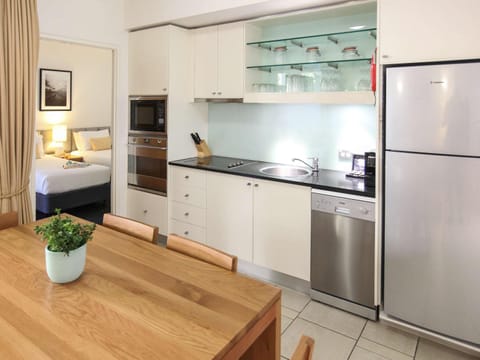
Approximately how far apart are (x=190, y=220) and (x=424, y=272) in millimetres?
2046

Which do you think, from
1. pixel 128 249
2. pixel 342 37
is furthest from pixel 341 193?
pixel 128 249

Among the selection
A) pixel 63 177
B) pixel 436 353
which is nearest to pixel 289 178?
pixel 436 353

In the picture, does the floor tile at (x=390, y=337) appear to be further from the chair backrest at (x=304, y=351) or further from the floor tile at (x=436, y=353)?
the chair backrest at (x=304, y=351)

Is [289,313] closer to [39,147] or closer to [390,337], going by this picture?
[390,337]

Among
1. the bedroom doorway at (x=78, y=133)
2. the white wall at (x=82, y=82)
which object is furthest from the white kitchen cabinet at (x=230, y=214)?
the white wall at (x=82, y=82)

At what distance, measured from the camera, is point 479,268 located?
1959 millimetres

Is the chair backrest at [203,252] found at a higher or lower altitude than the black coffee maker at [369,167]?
lower

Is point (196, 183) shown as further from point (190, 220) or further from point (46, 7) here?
point (46, 7)

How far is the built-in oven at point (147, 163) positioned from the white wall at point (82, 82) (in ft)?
6.84

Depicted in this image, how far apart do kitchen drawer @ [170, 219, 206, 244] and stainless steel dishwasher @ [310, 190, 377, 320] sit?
44.7 inches

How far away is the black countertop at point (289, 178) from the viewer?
246 centimetres

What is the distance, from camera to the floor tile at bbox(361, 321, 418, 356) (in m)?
2.18

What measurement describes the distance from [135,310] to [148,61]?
287cm

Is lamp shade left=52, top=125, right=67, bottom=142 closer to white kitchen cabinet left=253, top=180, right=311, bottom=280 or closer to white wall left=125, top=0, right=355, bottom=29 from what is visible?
white wall left=125, top=0, right=355, bottom=29
